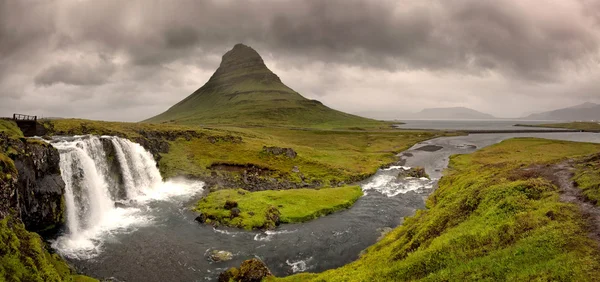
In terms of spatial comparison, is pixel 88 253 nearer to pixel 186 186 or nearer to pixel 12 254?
pixel 12 254

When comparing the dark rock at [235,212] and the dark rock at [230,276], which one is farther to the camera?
the dark rock at [235,212]

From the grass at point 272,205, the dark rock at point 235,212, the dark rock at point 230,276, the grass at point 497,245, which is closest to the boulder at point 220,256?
the dark rock at point 230,276

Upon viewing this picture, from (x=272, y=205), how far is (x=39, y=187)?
112 feet

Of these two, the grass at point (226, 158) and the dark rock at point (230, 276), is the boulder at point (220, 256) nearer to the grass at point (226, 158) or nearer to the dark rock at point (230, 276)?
the dark rock at point (230, 276)

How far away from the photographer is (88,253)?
132ft

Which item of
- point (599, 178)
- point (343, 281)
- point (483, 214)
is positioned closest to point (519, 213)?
point (483, 214)

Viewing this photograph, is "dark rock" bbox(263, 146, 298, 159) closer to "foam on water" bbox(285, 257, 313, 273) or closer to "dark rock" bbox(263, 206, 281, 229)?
"dark rock" bbox(263, 206, 281, 229)

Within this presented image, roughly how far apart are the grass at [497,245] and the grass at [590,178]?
2.14 meters

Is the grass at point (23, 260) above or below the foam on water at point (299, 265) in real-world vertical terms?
above

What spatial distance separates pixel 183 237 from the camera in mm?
46406

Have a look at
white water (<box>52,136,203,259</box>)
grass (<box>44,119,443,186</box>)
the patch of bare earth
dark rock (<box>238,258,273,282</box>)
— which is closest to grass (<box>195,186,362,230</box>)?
white water (<box>52,136,203,259</box>)

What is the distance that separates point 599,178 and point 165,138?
101 metres

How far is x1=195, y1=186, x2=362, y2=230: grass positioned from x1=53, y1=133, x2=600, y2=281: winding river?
1.93m

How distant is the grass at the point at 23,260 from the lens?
80.8ft
